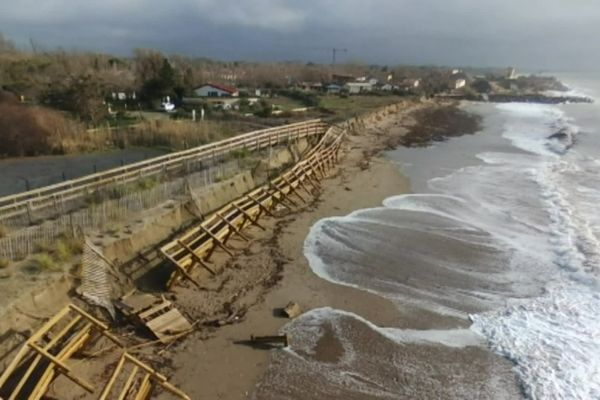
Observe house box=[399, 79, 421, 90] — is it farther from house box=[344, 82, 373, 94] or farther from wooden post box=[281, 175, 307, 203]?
wooden post box=[281, 175, 307, 203]

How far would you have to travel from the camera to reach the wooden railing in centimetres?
1457

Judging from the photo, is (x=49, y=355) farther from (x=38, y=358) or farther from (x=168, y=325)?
(x=168, y=325)

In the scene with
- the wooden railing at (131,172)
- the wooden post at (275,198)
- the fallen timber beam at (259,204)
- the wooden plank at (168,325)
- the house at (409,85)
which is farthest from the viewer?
the house at (409,85)

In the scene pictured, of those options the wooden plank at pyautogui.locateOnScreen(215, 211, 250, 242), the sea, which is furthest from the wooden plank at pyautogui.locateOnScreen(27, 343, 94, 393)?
the wooden plank at pyautogui.locateOnScreen(215, 211, 250, 242)

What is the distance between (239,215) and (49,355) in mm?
10234

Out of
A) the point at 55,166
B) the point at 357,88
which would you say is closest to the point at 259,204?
the point at 55,166

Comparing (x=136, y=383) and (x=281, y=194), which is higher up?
(x=281, y=194)

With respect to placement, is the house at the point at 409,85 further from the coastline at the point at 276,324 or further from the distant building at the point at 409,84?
the coastline at the point at 276,324

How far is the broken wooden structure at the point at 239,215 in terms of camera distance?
14.0m

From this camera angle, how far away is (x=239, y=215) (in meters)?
18.2

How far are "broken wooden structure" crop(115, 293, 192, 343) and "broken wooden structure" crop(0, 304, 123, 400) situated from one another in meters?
1.01

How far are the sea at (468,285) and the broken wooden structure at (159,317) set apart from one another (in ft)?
8.97

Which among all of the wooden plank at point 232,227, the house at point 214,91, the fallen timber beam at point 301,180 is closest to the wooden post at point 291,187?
the fallen timber beam at point 301,180

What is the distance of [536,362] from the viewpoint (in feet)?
35.1
